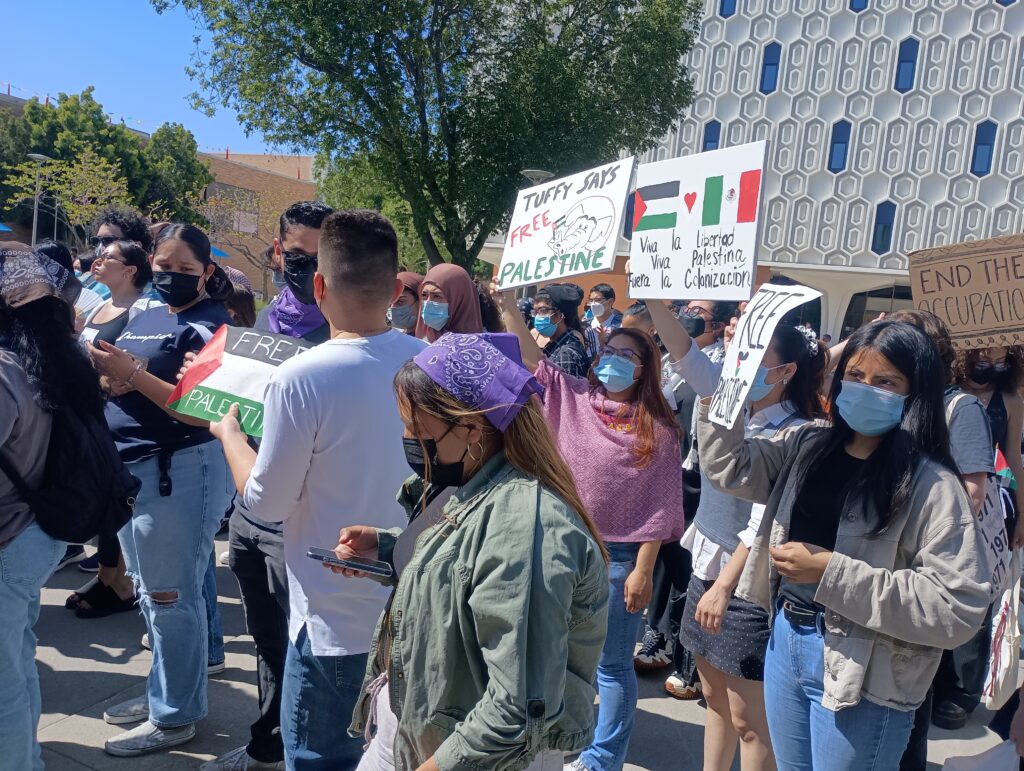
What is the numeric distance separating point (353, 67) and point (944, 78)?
23.1m

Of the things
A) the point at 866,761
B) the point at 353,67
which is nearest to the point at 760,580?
the point at 866,761

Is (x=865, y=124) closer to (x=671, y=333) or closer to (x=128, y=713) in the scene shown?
(x=671, y=333)

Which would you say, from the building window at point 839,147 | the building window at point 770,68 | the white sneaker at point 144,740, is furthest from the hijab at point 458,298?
the building window at point 770,68

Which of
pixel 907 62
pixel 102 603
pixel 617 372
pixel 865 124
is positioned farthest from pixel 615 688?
pixel 907 62

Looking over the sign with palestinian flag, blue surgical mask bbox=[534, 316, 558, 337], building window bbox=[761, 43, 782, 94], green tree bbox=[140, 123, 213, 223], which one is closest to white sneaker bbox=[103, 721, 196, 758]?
the sign with palestinian flag

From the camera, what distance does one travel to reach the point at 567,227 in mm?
3602

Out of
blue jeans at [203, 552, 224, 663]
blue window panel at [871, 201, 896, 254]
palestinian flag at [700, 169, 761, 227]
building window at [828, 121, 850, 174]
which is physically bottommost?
blue jeans at [203, 552, 224, 663]

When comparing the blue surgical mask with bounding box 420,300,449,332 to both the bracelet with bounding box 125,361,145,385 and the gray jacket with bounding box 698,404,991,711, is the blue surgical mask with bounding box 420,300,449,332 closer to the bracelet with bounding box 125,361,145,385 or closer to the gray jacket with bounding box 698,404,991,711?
the bracelet with bounding box 125,361,145,385

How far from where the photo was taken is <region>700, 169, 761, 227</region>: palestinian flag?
288cm

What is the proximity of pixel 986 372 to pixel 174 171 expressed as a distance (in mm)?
41563

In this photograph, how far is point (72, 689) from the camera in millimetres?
3824

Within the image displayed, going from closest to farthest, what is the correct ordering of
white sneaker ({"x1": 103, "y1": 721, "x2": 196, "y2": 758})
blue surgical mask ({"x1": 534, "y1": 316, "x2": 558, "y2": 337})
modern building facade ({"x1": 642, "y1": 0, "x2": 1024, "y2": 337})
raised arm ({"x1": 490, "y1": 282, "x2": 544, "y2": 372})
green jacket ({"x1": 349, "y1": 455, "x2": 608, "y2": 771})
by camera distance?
green jacket ({"x1": 349, "y1": 455, "x2": 608, "y2": 771}) < white sneaker ({"x1": 103, "y1": 721, "x2": 196, "y2": 758}) < raised arm ({"x1": 490, "y1": 282, "x2": 544, "y2": 372}) < blue surgical mask ({"x1": 534, "y1": 316, "x2": 558, "y2": 337}) < modern building facade ({"x1": 642, "y1": 0, "x2": 1024, "y2": 337})

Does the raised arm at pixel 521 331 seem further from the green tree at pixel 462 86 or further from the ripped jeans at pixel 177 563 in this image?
the green tree at pixel 462 86

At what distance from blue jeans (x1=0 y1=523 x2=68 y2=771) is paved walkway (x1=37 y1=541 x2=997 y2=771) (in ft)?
2.49
